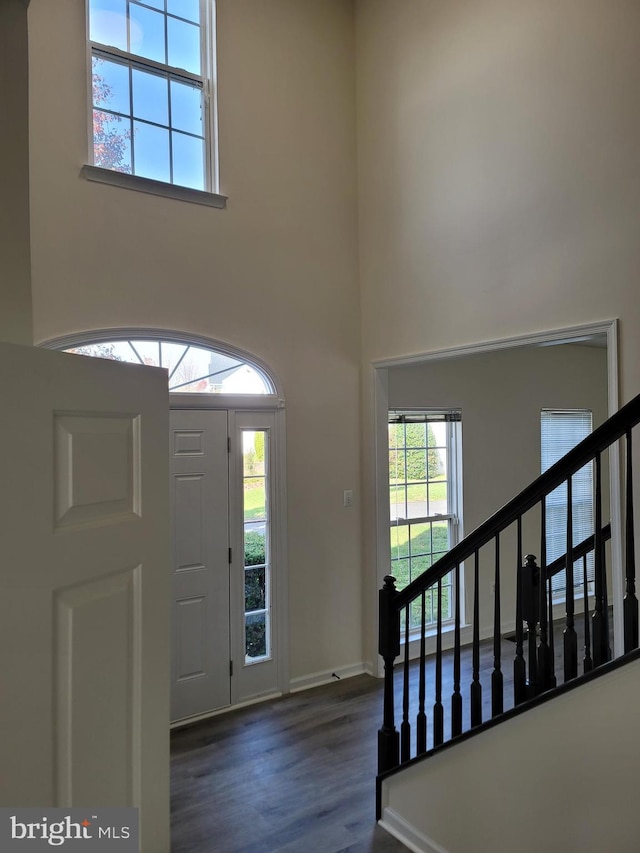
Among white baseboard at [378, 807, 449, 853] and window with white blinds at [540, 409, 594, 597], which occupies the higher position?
window with white blinds at [540, 409, 594, 597]

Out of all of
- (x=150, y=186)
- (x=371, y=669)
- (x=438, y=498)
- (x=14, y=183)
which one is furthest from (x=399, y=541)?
(x=14, y=183)

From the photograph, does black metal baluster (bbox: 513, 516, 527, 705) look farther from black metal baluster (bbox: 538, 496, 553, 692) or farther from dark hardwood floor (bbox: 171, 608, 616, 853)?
dark hardwood floor (bbox: 171, 608, 616, 853)

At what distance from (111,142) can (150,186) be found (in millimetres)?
326

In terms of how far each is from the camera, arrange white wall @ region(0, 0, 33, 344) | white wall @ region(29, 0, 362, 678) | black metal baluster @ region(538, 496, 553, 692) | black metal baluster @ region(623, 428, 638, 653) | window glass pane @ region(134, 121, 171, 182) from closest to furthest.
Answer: white wall @ region(0, 0, 33, 344) → black metal baluster @ region(623, 428, 638, 653) → black metal baluster @ region(538, 496, 553, 692) → white wall @ region(29, 0, 362, 678) → window glass pane @ region(134, 121, 171, 182)

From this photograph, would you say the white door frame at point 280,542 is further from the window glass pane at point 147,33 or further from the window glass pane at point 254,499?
the window glass pane at point 147,33

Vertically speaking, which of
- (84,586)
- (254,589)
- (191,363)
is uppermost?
(191,363)

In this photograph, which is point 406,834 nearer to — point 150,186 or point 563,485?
point 150,186

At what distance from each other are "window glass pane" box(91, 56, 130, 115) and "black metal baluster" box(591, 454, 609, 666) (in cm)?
335

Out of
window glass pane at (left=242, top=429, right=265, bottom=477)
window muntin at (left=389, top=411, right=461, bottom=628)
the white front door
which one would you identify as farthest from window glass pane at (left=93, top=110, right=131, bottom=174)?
the white front door

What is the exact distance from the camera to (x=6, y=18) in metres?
1.25

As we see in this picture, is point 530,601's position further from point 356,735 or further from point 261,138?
point 261,138

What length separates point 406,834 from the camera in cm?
253

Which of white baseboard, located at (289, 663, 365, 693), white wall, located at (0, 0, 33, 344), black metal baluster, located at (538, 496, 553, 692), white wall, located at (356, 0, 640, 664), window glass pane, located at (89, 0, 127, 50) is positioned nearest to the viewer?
white wall, located at (0, 0, 33, 344)

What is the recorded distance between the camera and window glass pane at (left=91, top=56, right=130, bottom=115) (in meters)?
3.43
